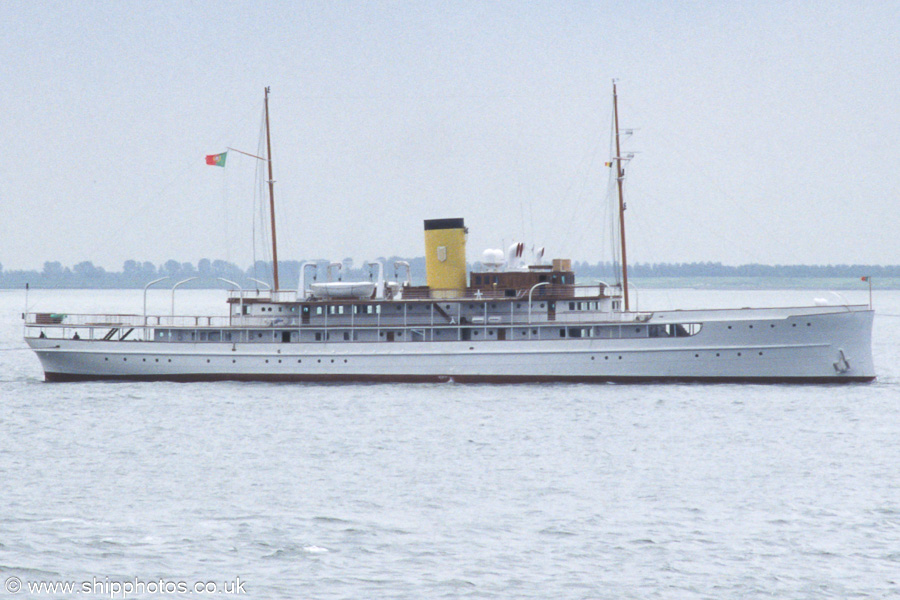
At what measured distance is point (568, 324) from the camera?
41.7 metres

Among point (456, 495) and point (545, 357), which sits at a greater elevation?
point (545, 357)

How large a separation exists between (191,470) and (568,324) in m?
18.7

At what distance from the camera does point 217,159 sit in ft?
150

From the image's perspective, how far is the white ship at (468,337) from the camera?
134 ft

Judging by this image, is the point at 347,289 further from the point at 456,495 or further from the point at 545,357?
the point at 456,495

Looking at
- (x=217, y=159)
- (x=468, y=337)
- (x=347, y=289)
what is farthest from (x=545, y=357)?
(x=217, y=159)

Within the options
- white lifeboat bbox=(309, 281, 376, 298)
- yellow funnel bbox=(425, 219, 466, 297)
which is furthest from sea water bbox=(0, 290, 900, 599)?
yellow funnel bbox=(425, 219, 466, 297)

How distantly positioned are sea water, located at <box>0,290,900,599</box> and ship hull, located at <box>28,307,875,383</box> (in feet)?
5.23

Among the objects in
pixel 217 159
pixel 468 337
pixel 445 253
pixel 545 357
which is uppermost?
pixel 217 159

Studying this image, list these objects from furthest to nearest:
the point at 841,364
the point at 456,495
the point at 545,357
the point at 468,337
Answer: the point at 468,337 → the point at 545,357 → the point at 841,364 → the point at 456,495

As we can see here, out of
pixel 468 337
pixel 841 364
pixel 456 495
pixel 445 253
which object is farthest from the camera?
pixel 445 253

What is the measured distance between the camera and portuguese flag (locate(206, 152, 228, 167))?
45.6 metres

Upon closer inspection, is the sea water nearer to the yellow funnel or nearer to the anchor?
the anchor

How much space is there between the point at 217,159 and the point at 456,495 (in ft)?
85.2
